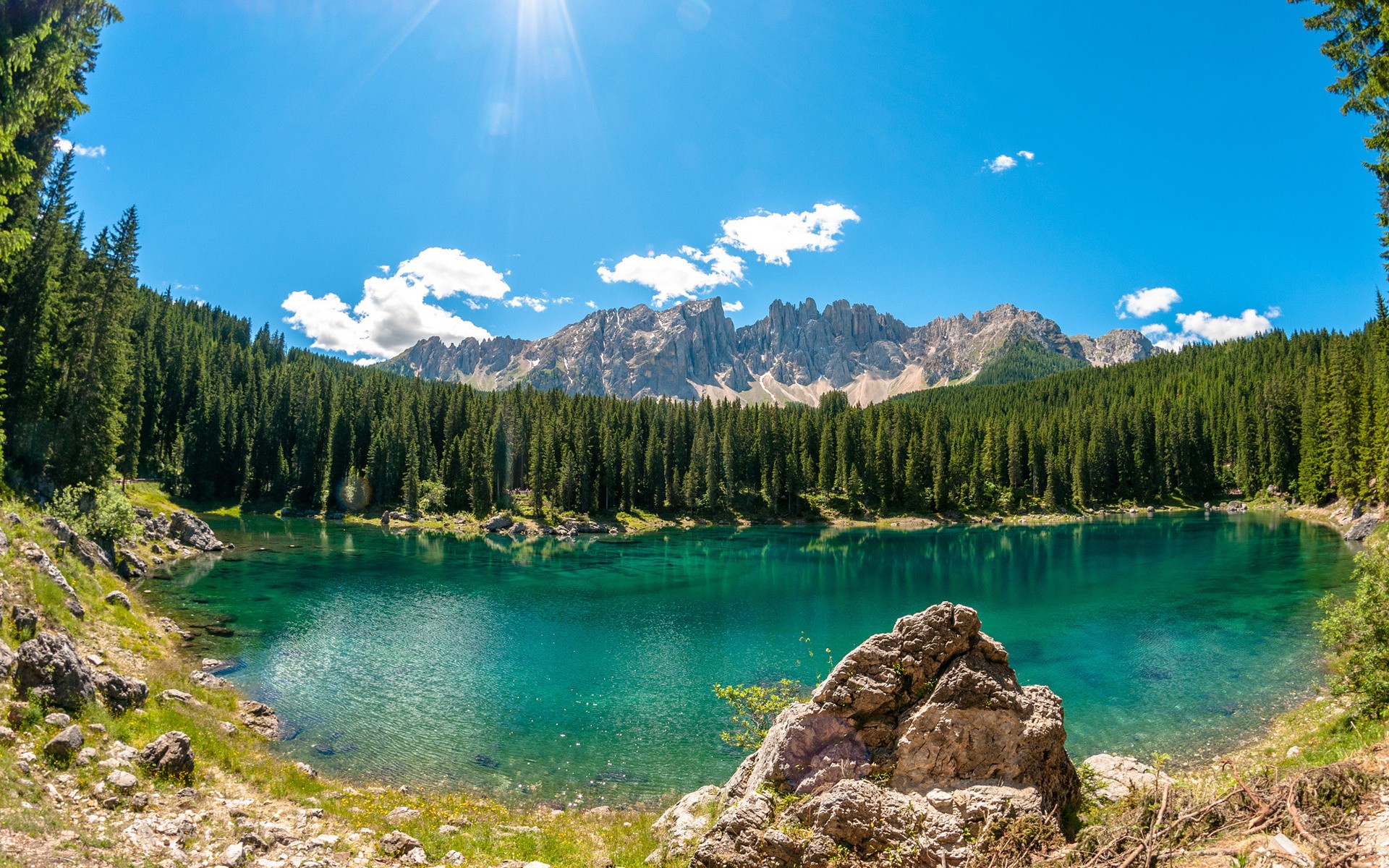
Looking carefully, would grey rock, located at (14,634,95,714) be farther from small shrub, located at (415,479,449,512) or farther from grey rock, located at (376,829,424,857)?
small shrub, located at (415,479,449,512)

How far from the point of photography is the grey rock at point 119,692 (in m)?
16.4

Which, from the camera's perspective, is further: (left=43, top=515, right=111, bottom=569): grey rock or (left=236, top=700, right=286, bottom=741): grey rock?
(left=43, top=515, right=111, bottom=569): grey rock

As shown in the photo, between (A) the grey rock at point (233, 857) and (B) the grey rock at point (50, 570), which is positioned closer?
(A) the grey rock at point (233, 857)

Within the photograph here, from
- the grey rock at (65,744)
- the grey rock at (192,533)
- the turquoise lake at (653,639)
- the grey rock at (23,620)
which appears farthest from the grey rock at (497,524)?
the grey rock at (65,744)

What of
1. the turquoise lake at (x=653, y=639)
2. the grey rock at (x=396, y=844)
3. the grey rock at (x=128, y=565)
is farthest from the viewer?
the grey rock at (x=128, y=565)

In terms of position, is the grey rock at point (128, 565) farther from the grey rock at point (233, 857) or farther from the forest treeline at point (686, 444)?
the forest treeline at point (686, 444)

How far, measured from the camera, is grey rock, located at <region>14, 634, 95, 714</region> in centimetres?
1398

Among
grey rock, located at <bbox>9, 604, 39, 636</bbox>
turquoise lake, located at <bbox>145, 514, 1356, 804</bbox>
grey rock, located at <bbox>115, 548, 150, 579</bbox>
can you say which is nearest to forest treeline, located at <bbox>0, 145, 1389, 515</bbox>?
turquoise lake, located at <bbox>145, 514, 1356, 804</bbox>

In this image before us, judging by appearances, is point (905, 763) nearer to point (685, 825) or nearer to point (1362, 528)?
point (685, 825)

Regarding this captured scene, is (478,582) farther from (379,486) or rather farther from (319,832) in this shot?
(379,486)

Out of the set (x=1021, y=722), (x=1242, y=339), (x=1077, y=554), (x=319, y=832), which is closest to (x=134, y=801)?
(x=319, y=832)

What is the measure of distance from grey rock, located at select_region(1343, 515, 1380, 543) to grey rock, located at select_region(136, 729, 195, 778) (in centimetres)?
9310

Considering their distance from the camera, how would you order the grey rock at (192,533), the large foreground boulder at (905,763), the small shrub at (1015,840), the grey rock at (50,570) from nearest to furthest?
the small shrub at (1015,840) < the large foreground boulder at (905,763) < the grey rock at (50,570) < the grey rock at (192,533)

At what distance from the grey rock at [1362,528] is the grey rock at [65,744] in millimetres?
94714
